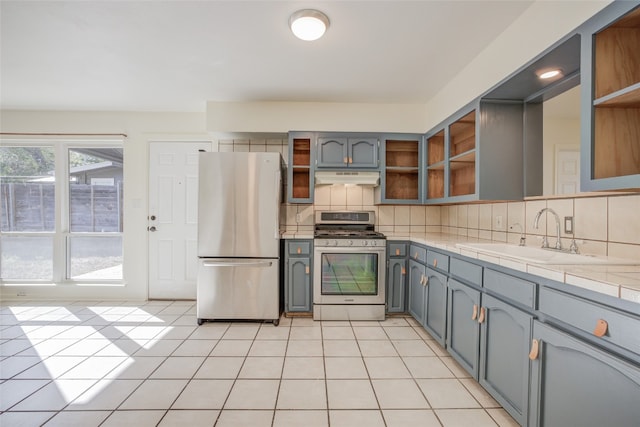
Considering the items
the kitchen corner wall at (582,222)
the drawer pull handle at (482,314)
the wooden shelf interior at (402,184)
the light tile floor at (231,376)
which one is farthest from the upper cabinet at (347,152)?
the drawer pull handle at (482,314)

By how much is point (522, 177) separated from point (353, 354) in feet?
6.20

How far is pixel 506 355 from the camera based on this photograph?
150cm

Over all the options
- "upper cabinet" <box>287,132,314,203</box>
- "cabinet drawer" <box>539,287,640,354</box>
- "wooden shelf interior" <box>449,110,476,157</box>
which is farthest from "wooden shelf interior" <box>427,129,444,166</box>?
"cabinet drawer" <box>539,287,640,354</box>

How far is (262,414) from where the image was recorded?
1560 mm

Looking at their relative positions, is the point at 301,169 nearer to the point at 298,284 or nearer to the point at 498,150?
the point at 298,284

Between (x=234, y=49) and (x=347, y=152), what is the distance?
151 centimetres

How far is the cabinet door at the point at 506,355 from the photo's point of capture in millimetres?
1357

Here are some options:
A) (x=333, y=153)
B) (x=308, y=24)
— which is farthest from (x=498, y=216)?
(x=308, y=24)

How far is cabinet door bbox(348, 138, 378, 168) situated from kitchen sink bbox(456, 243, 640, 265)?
146 centimetres

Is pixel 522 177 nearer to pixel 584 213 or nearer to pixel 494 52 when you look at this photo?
pixel 584 213

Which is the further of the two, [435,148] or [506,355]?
[435,148]

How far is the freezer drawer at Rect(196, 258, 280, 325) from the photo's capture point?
9.07 ft

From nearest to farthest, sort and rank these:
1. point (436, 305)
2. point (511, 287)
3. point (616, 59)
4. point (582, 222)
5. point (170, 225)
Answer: point (616, 59)
point (511, 287)
point (582, 222)
point (436, 305)
point (170, 225)

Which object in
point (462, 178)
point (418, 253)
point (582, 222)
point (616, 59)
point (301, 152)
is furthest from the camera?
point (301, 152)
